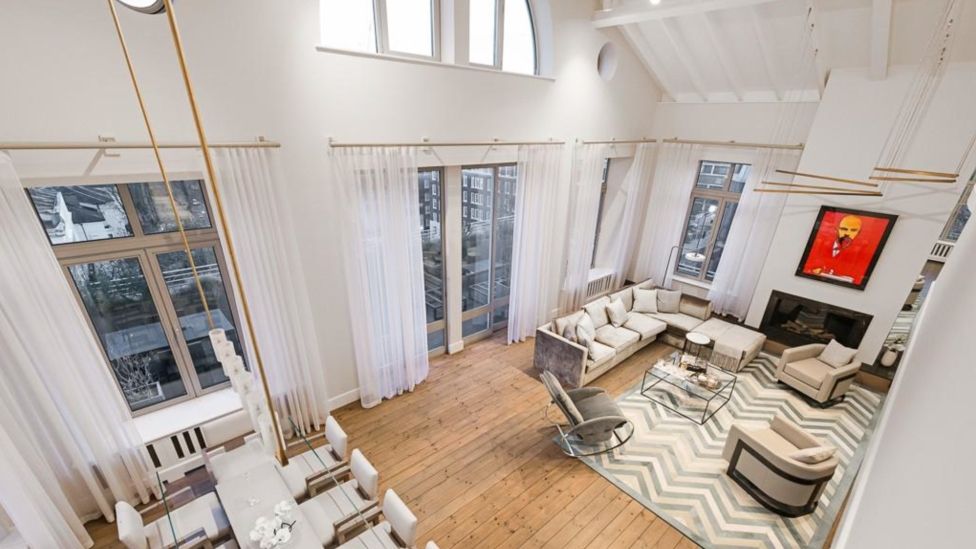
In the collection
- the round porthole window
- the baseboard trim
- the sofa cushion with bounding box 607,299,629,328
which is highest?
the round porthole window

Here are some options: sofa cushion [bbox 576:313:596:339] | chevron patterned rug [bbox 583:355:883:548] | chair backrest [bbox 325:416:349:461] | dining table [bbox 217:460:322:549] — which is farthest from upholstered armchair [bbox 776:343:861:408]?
dining table [bbox 217:460:322:549]

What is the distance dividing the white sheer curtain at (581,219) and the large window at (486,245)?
104 cm

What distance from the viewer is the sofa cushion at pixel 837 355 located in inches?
190

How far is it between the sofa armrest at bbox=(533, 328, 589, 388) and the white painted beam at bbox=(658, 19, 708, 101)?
4.41 m

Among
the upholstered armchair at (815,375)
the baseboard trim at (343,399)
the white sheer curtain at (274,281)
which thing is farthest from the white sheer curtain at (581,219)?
the white sheer curtain at (274,281)

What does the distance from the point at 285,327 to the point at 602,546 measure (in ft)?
11.1

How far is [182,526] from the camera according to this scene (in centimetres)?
257

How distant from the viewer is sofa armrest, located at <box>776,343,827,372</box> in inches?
198

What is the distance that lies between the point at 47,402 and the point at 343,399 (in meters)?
2.32

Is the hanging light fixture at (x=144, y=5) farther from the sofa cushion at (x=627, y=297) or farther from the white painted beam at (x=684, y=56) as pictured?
the sofa cushion at (x=627, y=297)

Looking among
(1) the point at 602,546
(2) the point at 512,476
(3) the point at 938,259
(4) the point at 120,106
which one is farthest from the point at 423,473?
(3) the point at 938,259

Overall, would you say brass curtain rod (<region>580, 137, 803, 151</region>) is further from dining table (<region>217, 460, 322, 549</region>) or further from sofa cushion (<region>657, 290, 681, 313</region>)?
dining table (<region>217, 460, 322, 549</region>)

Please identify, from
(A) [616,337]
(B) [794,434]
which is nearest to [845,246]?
(B) [794,434]

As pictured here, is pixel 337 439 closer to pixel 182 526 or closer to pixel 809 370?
pixel 182 526
